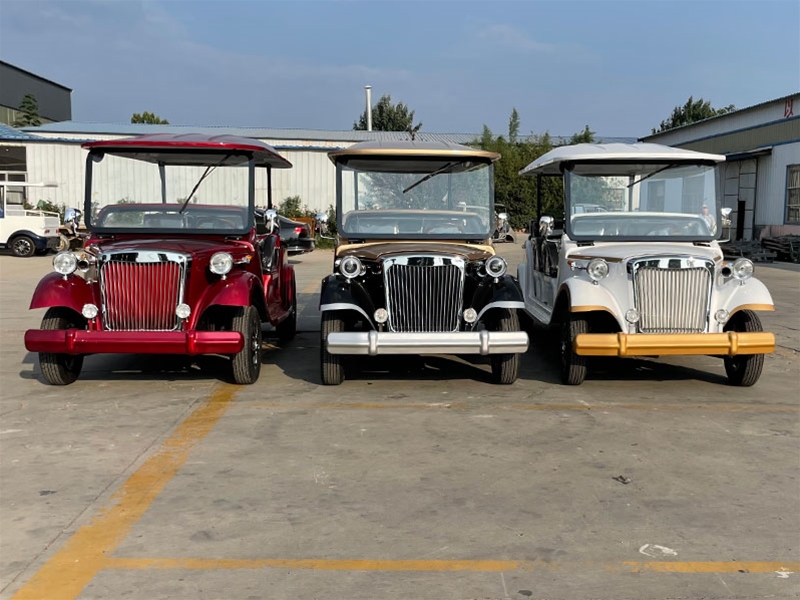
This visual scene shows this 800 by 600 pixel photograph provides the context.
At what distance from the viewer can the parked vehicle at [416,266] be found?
638 centimetres

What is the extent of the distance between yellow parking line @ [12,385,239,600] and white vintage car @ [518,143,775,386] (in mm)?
3290

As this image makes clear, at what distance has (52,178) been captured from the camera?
30.2 meters

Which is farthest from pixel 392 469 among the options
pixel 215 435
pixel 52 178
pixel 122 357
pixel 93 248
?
pixel 52 178

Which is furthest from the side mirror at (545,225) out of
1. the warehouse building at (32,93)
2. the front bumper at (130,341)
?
the warehouse building at (32,93)

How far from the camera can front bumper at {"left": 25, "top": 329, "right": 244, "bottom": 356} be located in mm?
6227

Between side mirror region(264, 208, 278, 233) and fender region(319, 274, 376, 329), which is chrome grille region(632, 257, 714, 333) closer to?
fender region(319, 274, 376, 329)

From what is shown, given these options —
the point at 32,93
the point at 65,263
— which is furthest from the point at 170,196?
the point at 32,93

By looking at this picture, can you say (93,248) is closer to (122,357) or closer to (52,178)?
(122,357)

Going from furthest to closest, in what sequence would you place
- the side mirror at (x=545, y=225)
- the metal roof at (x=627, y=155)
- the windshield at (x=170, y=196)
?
the side mirror at (x=545, y=225), the metal roof at (x=627, y=155), the windshield at (x=170, y=196)

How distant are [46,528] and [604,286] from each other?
4.79m

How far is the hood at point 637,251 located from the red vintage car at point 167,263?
3082 millimetres

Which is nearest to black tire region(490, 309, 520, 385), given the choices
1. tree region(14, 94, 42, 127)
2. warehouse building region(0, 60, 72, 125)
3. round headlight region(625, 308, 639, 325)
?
round headlight region(625, 308, 639, 325)

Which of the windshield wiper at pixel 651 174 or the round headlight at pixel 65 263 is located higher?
the windshield wiper at pixel 651 174

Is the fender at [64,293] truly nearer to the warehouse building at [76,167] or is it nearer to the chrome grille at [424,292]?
the chrome grille at [424,292]
